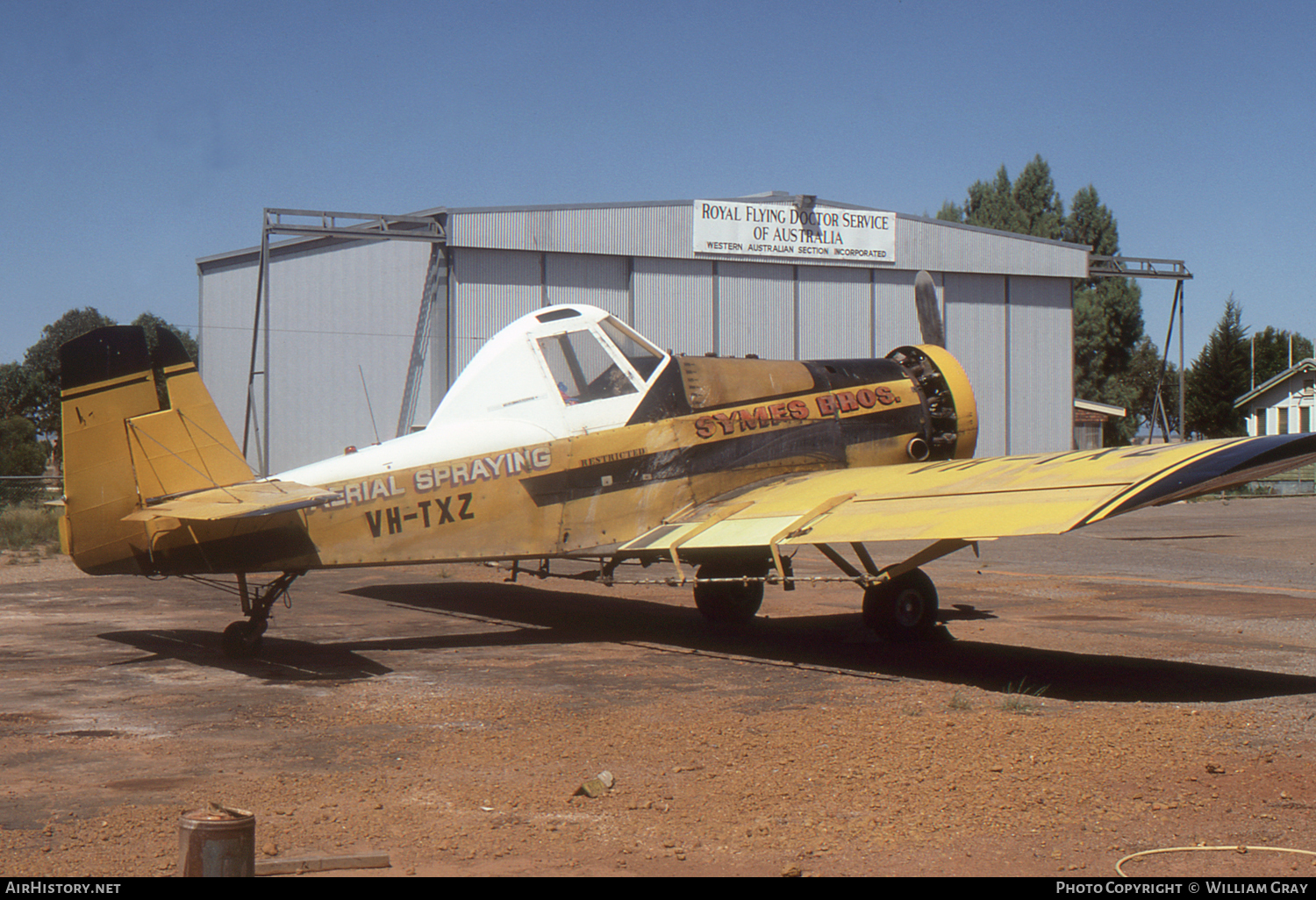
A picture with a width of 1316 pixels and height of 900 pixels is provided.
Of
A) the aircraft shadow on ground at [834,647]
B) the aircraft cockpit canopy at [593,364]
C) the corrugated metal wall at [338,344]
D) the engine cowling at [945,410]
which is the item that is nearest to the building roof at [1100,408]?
the corrugated metal wall at [338,344]

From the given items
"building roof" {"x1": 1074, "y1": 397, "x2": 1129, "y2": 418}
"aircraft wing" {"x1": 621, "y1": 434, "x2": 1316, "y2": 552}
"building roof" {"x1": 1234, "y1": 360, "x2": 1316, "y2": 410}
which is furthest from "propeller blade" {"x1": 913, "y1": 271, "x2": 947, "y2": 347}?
"building roof" {"x1": 1234, "y1": 360, "x2": 1316, "y2": 410}

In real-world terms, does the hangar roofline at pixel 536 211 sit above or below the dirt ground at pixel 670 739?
above

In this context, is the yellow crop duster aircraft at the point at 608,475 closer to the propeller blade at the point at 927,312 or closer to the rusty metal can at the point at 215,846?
the propeller blade at the point at 927,312

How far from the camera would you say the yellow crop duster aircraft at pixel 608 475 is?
862 cm

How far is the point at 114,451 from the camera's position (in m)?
9.06

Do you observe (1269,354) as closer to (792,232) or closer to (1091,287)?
(1091,287)

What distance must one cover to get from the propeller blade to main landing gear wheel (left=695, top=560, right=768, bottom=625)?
4.04 meters

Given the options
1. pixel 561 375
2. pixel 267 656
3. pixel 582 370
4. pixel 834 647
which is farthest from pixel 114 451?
pixel 834 647

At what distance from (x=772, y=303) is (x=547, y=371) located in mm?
23251

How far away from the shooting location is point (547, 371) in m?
10.9

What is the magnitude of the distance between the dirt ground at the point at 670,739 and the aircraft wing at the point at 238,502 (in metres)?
1.29

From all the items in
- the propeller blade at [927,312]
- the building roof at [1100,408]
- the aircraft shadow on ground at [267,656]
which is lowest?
the aircraft shadow on ground at [267,656]

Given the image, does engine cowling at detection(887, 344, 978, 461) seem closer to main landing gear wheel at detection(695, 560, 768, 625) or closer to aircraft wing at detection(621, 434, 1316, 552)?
aircraft wing at detection(621, 434, 1316, 552)

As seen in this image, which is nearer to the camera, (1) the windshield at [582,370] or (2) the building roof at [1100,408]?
(1) the windshield at [582,370]
